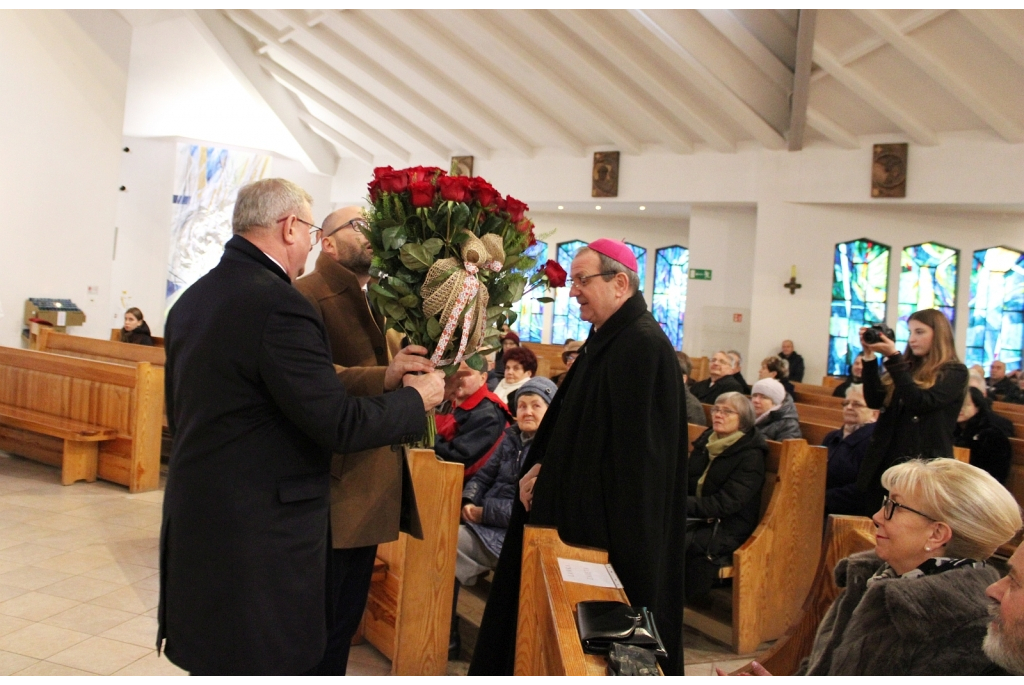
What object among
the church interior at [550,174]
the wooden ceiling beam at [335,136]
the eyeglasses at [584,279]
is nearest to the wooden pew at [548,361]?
the church interior at [550,174]

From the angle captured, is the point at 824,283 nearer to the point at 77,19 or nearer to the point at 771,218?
the point at 771,218

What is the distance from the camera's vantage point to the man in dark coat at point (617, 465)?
255cm

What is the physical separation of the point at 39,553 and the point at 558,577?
150 inches

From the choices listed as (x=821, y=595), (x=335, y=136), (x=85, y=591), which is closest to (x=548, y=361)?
(x=85, y=591)

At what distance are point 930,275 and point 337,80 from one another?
408 inches

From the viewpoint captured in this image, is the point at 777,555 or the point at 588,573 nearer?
the point at 588,573

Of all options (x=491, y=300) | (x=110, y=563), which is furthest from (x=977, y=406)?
(x=110, y=563)

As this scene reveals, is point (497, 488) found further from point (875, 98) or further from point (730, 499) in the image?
point (875, 98)

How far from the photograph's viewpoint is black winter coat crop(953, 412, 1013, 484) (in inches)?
205

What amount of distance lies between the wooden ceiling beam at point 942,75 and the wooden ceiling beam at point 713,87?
6.76 feet

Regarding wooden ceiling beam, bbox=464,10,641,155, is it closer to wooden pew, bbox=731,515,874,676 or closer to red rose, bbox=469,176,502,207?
red rose, bbox=469,176,502,207

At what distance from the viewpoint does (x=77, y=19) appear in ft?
33.3

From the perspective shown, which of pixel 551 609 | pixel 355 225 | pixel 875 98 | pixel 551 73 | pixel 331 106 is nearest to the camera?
pixel 551 609

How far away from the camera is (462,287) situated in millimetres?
2240
